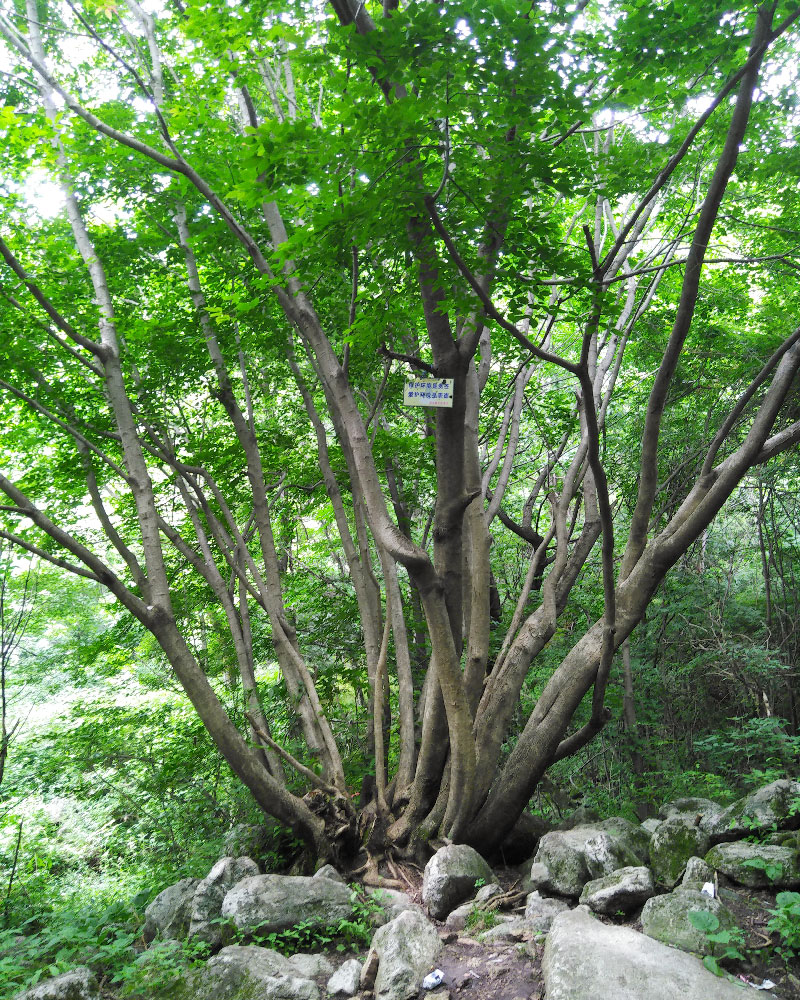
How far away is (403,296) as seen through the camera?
3.92 m

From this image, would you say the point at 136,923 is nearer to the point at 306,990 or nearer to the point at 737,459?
the point at 306,990

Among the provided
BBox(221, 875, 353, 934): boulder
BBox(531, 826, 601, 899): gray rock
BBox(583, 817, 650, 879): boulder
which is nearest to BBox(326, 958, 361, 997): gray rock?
BBox(221, 875, 353, 934): boulder

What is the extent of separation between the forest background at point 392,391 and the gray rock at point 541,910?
85 cm

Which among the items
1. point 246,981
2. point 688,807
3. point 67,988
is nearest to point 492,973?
point 246,981

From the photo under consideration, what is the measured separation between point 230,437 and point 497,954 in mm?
5639

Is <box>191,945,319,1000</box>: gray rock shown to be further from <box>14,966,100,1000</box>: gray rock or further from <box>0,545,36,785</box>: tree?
<box>0,545,36,785</box>: tree

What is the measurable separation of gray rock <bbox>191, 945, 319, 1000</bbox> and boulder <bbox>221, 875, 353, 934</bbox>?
550 mm

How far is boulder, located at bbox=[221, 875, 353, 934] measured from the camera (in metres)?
3.78

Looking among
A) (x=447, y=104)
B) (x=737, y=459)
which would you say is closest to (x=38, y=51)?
(x=447, y=104)

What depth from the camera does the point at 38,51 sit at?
455 cm

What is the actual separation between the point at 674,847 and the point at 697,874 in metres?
0.40

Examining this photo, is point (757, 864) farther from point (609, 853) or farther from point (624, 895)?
point (609, 853)

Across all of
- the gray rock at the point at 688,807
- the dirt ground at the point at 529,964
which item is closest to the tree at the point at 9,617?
the dirt ground at the point at 529,964

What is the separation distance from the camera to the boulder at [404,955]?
2.95m
